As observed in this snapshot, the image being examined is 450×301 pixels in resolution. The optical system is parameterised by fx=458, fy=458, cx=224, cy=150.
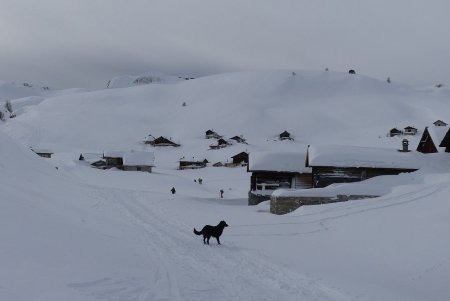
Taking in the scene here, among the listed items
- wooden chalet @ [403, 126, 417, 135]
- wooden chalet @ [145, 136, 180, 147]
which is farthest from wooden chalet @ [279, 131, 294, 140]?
wooden chalet @ [403, 126, 417, 135]

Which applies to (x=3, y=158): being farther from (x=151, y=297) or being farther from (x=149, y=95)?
(x=149, y=95)

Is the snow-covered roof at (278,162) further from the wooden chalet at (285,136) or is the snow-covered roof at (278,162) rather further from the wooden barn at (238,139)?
the wooden chalet at (285,136)

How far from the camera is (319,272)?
40.3 ft

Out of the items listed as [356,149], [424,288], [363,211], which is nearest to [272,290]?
[424,288]

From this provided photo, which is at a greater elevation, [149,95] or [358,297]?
[149,95]

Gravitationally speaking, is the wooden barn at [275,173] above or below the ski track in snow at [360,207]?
above

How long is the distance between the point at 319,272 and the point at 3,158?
58.8 feet

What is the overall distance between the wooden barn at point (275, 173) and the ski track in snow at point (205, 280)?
2085 centimetres

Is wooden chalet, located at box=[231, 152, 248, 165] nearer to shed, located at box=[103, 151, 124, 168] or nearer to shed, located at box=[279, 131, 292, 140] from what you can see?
shed, located at box=[103, 151, 124, 168]

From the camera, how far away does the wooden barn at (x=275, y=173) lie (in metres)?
36.2

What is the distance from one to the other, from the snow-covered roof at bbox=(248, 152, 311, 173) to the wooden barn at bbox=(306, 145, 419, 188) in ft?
11.1

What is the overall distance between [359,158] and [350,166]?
1100 mm

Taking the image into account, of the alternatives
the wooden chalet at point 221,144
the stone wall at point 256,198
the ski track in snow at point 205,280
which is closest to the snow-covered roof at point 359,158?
the stone wall at point 256,198

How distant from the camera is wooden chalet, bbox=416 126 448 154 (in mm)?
35469
